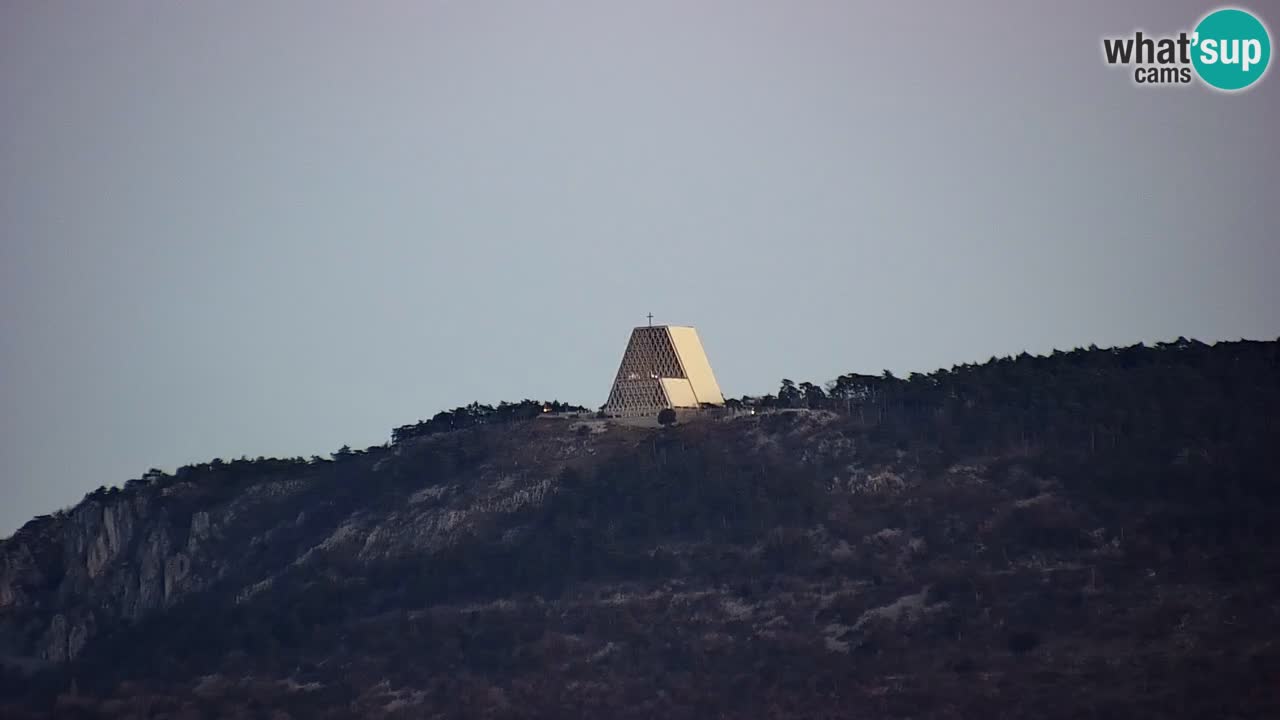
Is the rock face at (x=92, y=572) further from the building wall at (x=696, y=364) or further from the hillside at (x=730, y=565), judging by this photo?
the building wall at (x=696, y=364)

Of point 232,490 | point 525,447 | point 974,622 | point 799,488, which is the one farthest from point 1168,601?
point 232,490

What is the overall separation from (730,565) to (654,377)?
15453mm

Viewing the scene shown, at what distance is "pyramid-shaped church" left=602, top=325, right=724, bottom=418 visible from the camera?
13950 cm

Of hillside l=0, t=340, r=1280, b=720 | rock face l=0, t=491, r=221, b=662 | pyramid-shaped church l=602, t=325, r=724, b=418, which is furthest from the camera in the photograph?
rock face l=0, t=491, r=221, b=662

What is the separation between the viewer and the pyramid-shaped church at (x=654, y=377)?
13950 centimetres

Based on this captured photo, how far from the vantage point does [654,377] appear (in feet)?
459

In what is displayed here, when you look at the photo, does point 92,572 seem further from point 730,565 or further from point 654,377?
point 730,565

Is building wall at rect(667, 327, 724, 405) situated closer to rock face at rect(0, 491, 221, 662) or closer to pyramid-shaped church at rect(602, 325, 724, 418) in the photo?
pyramid-shaped church at rect(602, 325, 724, 418)

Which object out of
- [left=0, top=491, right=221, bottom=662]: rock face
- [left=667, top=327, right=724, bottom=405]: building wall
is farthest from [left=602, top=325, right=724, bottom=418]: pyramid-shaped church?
[left=0, top=491, right=221, bottom=662]: rock face

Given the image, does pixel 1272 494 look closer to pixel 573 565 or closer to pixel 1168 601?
pixel 1168 601

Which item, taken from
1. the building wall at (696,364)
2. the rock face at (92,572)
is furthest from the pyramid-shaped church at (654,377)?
the rock face at (92,572)

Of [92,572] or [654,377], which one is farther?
[92,572]

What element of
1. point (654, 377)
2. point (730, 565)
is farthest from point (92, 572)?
point (730, 565)

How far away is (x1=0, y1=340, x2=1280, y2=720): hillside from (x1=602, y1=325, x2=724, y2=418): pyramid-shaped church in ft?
5.69
